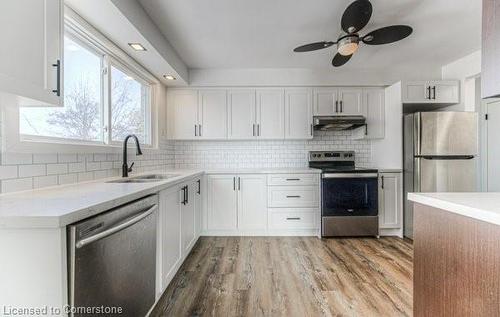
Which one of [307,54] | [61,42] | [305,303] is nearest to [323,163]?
[307,54]

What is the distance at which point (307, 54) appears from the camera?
3.24m

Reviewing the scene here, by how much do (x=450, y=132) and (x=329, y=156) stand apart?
1.50 meters

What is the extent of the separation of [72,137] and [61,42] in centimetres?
80

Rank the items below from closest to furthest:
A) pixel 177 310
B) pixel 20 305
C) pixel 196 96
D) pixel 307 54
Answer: pixel 20 305 → pixel 177 310 → pixel 307 54 → pixel 196 96

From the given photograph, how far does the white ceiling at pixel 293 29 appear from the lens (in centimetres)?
220

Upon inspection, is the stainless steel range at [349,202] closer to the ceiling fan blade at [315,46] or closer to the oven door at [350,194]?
Answer: the oven door at [350,194]

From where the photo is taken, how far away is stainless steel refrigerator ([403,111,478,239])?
319 cm

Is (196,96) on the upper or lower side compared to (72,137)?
upper

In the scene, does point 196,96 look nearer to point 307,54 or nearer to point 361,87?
point 307,54

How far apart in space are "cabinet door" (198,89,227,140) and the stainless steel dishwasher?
2127 millimetres

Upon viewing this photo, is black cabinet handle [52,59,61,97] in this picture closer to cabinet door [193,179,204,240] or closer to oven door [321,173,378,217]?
cabinet door [193,179,204,240]

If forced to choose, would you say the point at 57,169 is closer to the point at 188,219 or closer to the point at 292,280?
the point at 188,219

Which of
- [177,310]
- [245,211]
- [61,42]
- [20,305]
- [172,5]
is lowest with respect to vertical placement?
[177,310]

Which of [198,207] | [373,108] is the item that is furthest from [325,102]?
[198,207]
